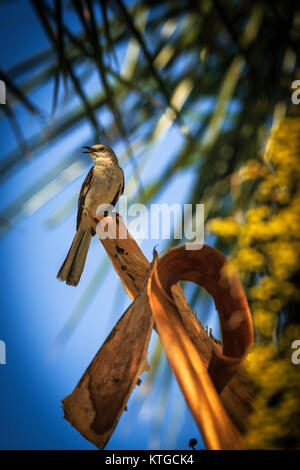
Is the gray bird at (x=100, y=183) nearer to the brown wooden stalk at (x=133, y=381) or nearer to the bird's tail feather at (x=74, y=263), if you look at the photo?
the bird's tail feather at (x=74, y=263)

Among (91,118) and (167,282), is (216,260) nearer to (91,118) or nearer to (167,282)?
(167,282)

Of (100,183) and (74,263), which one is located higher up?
(100,183)

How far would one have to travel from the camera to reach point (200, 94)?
1.58 m

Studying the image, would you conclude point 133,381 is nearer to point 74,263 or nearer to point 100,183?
point 74,263

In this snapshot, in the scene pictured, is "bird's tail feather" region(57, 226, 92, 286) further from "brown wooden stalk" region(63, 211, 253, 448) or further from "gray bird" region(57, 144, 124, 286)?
"brown wooden stalk" region(63, 211, 253, 448)

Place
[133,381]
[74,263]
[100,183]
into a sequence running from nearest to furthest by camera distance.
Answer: [133,381] → [74,263] → [100,183]

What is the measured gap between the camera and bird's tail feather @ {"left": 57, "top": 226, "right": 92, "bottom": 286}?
1696 millimetres

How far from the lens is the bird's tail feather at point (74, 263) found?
170 cm

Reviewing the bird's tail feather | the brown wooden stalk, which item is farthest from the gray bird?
the brown wooden stalk

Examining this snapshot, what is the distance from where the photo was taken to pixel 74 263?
1.76 m

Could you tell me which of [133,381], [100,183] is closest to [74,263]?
[100,183]

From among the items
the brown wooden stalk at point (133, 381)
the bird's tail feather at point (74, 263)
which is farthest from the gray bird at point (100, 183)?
the brown wooden stalk at point (133, 381)
